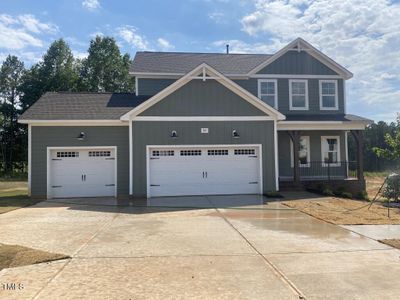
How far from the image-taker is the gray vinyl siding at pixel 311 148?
68.7 ft

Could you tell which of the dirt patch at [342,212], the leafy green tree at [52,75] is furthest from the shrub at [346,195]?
the leafy green tree at [52,75]

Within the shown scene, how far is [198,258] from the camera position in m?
6.96

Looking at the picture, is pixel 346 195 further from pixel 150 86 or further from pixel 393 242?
pixel 150 86

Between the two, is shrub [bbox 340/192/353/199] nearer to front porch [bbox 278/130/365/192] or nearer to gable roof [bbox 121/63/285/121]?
front porch [bbox 278/130/365/192]

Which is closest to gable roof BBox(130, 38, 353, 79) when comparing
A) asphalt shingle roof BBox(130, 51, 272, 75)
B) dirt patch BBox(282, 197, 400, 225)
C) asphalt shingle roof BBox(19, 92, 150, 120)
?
asphalt shingle roof BBox(130, 51, 272, 75)

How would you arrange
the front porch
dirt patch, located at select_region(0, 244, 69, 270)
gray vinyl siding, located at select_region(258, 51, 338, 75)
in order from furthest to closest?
gray vinyl siding, located at select_region(258, 51, 338, 75)
the front porch
dirt patch, located at select_region(0, 244, 69, 270)

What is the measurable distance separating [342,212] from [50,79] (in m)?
38.7

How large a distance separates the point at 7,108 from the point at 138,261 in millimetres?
42261

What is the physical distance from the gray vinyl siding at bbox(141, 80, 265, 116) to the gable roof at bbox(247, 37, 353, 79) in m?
4.51

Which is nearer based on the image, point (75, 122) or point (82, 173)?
point (75, 122)

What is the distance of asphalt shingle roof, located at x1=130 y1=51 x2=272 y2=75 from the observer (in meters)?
21.4

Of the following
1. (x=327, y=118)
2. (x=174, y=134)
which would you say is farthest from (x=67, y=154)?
(x=327, y=118)

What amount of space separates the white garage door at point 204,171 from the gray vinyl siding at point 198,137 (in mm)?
324

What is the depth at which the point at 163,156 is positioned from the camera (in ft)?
55.5
